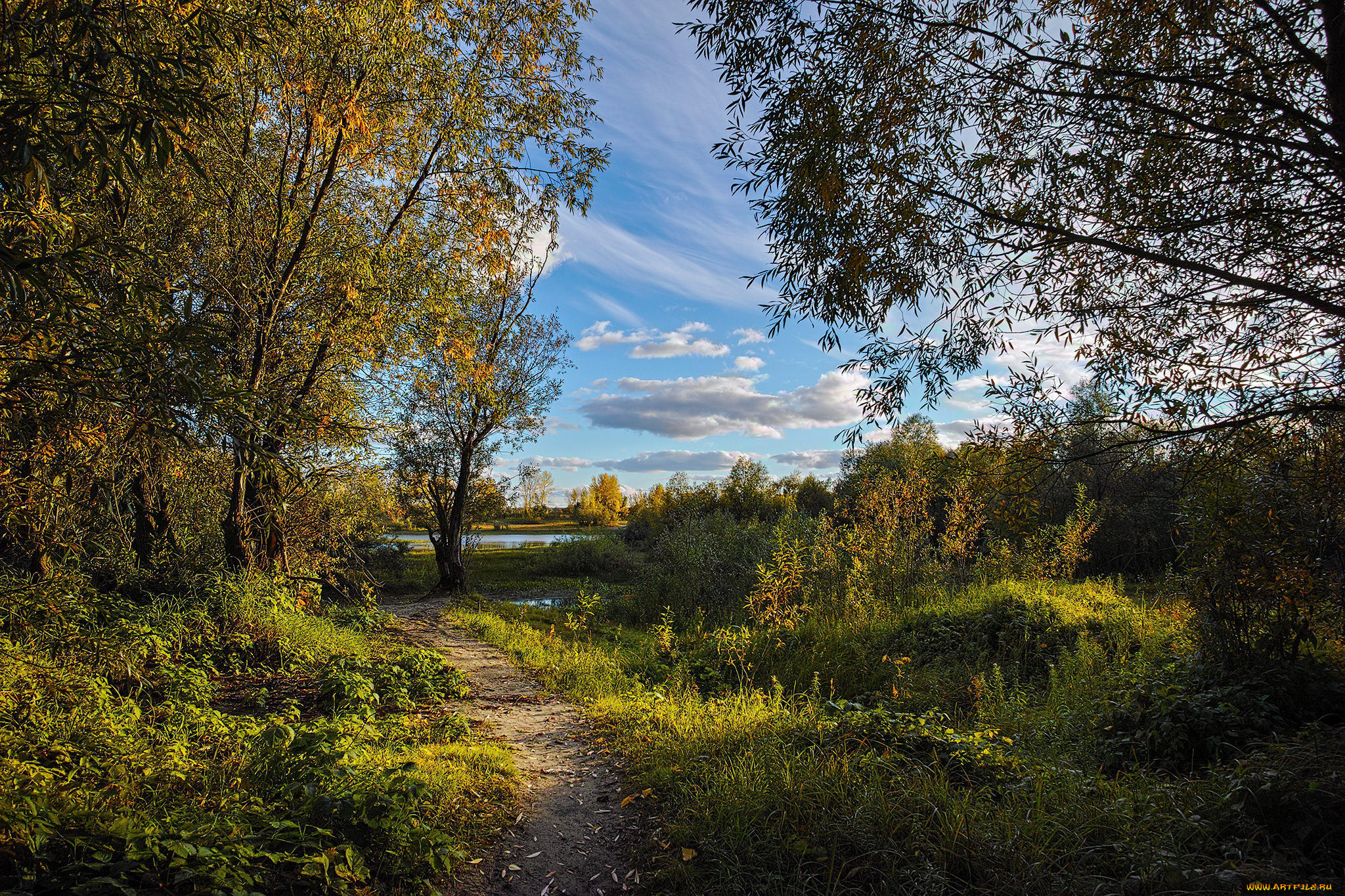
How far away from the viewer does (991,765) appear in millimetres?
3818

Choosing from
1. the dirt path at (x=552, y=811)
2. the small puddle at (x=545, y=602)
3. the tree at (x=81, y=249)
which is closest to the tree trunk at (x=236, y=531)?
the tree at (x=81, y=249)

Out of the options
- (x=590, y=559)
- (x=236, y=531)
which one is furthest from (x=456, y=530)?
(x=590, y=559)

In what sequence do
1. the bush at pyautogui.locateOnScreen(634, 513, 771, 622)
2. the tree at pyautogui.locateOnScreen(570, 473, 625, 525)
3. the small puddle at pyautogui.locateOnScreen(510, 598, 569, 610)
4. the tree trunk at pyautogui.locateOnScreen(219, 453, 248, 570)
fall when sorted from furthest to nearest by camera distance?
the tree at pyautogui.locateOnScreen(570, 473, 625, 525) → the small puddle at pyautogui.locateOnScreen(510, 598, 569, 610) → the bush at pyautogui.locateOnScreen(634, 513, 771, 622) → the tree trunk at pyautogui.locateOnScreen(219, 453, 248, 570)

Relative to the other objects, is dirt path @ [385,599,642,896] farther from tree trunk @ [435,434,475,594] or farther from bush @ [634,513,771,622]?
tree trunk @ [435,434,475,594]

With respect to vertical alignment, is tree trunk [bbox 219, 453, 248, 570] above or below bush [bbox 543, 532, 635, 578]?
above

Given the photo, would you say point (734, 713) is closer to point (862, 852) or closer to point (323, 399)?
point (862, 852)

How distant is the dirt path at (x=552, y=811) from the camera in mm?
3418

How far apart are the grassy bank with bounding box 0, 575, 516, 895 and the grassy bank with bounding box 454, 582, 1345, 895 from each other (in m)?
1.48

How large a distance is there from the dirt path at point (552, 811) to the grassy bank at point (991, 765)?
0.25 m

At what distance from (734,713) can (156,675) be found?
538 cm

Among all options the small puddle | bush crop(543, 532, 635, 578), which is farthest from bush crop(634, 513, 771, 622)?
bush crop(543, 532, 635, 578)

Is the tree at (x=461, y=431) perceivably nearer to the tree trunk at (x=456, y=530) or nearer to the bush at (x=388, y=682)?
the tree trunk at (x=456, y=530)

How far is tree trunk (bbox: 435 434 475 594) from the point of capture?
55.7ft

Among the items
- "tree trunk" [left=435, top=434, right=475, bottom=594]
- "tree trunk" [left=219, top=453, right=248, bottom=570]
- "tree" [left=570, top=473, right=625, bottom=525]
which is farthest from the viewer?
"tree" [left=570, top=473, right=625, bottom=525]
